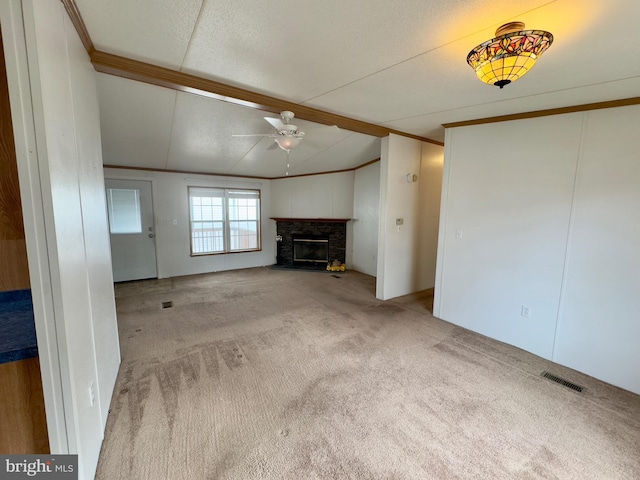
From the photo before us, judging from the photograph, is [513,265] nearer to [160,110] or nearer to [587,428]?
[587,428]

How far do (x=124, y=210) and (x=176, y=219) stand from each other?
2.86 ft

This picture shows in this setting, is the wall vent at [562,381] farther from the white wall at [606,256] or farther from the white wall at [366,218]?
the white wall at [366,218]

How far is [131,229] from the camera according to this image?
504cm

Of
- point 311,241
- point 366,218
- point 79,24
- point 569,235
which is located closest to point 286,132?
point 79,24

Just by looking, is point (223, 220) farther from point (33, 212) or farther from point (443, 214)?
point (33, 212)

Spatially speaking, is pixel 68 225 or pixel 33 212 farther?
pixel 68 225

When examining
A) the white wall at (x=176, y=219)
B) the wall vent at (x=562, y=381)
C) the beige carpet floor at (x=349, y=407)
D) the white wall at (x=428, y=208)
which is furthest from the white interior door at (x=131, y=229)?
the wall vent at (x=562, y=381)

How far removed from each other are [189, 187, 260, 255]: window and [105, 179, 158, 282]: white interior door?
0.79 metres

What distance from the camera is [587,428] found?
1.78 meters

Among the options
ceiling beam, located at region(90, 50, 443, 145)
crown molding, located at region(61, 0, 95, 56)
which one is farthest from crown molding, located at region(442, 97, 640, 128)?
crown molding, located at region(61, 0, 95, 56)

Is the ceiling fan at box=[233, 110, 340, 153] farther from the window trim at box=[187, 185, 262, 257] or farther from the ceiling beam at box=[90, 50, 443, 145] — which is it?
the window trim at box=[187, 185, 262, 257]

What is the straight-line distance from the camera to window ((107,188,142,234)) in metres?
4.84

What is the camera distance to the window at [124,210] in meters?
4.84

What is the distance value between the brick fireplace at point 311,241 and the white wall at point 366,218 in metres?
0.32
